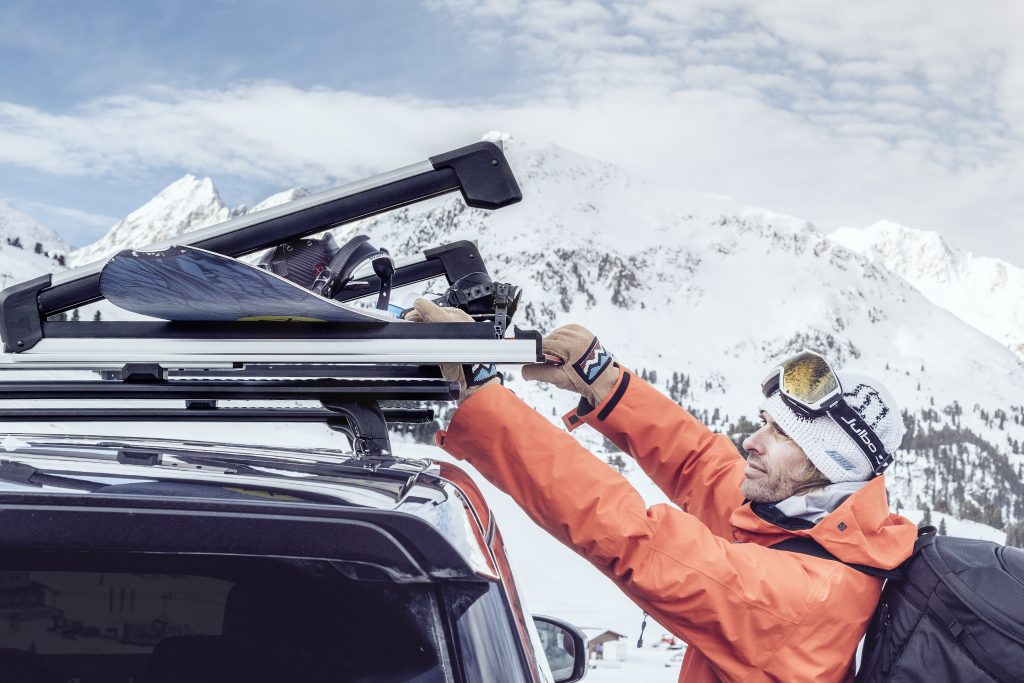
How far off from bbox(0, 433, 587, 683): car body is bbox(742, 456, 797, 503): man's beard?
139cm

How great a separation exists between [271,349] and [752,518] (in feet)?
4.66

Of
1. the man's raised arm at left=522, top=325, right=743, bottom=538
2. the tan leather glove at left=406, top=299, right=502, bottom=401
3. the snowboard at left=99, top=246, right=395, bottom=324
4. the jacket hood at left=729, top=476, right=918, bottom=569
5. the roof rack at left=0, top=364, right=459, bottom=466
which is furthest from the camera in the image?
the man's raised arm at left=522, top=325, right=743, bottom=538

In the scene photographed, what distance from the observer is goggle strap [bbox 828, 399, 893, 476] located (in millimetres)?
2471

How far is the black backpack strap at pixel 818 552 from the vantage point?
228 centimetres

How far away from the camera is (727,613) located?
2.16 metres

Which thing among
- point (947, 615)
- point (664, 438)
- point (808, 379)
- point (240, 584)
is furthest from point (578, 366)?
point (240, 584)

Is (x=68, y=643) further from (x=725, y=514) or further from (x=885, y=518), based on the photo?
(x=725, y=514)

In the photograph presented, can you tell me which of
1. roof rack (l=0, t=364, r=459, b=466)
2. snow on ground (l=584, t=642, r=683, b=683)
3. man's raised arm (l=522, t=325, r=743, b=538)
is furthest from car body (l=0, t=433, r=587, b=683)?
snow on ground (l=584, t=642, r=683, b=683)

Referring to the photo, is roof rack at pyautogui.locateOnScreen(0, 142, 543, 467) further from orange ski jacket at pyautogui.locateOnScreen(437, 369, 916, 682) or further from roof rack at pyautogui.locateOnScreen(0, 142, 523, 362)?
orange ski jacket at pyautogui.locateOnScreen(437, 369, 916, 682)

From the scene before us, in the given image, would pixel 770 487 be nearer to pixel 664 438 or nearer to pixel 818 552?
pixel 818 552

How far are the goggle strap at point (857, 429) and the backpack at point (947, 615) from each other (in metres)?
0.24

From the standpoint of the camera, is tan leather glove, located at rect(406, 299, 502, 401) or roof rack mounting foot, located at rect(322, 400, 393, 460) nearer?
roof rack mounting foot, located at rect(322, 400, 393, 460)

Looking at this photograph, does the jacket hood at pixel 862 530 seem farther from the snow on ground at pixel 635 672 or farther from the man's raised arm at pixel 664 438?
the snow on ground at pixel 635 672

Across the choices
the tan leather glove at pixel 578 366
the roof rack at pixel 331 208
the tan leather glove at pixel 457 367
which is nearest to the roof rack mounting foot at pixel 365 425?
the tan leather glove at pixel 457 367
